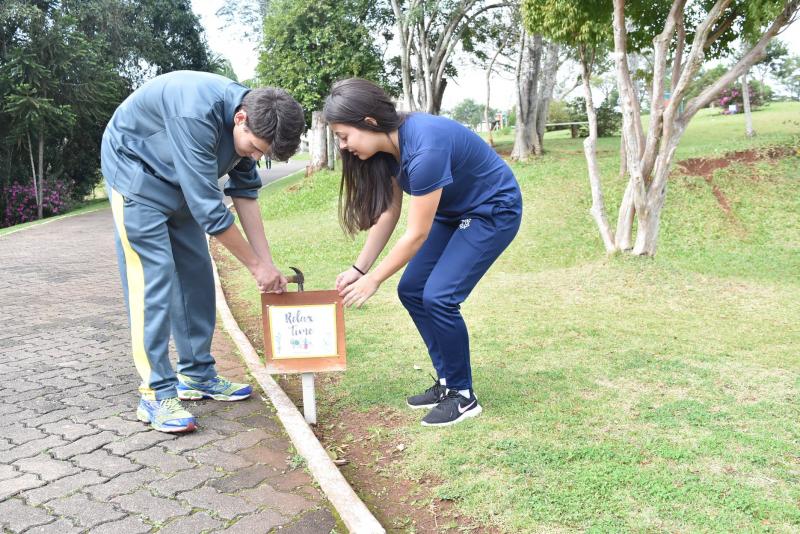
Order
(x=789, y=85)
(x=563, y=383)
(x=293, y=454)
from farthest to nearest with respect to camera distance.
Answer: (x=789, y=85)
(x=563, y=383)
(x=293, y=454)

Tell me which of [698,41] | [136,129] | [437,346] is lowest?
[437,346]

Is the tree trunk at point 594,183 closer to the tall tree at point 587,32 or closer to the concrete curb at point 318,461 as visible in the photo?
the tall tree at point 587,32

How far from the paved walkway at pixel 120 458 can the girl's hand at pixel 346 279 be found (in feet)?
2.82

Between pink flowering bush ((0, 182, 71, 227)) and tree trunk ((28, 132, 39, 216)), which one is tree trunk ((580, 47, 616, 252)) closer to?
tree trunk ((28, 132, 39, 216))

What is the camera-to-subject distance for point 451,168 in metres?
3.46

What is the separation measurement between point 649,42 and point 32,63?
17548 millimetres

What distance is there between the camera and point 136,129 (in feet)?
11.8

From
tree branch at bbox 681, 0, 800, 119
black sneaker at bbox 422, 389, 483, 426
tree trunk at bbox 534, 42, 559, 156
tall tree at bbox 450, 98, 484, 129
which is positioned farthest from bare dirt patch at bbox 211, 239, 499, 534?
tall tree at bbox 450, 98, 484, 129

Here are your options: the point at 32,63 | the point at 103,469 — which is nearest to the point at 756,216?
the point at 103,469

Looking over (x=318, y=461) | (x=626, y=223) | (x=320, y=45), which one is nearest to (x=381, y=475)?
(x=318, y=461)

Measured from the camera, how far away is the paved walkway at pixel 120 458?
2924 mm

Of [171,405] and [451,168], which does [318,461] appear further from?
[451,168]

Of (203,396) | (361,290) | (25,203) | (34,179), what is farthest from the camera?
(25,203)

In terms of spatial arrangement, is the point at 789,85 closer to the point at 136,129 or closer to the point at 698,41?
the point at 698,41
